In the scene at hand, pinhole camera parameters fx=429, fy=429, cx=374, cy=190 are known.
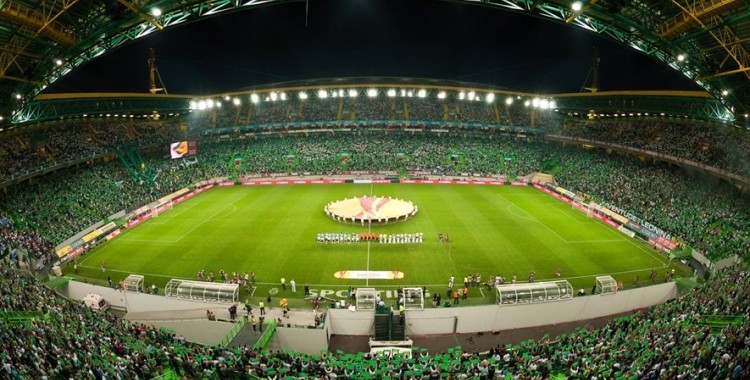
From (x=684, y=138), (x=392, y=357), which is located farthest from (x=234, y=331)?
(x=684, y=138)

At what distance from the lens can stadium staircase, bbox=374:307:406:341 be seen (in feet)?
85.5

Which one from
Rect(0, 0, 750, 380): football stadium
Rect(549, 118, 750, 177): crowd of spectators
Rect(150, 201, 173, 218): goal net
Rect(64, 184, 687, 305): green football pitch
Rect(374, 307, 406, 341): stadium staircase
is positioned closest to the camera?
Rect(0, 0, 750, 380): football stadium

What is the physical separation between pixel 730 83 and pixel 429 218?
88.1ft

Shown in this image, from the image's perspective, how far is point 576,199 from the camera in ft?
170

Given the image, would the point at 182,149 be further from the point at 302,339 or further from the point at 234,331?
the point at 302,339

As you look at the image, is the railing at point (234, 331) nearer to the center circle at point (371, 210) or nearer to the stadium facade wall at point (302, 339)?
the stadium facade wall at point (302, 339)

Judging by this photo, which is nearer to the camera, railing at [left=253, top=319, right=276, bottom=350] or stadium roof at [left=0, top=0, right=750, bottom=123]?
stadium roof at [left=0, top=0, right=750, bottom=123]

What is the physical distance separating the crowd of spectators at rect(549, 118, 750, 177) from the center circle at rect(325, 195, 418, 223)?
30912 mm

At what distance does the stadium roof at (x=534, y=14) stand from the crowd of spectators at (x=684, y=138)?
15844mm

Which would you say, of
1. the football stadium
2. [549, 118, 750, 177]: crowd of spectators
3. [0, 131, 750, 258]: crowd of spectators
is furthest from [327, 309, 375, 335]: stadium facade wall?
[549, 118, 750, 177]: crowd of spectators

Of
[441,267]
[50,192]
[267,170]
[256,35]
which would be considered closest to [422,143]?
[267,170]

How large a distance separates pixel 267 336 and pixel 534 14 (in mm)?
24753

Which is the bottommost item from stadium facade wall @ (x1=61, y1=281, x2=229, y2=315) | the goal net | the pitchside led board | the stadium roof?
stadium facade wall @ (x1=61, y1=281, x2=229, y2=315)

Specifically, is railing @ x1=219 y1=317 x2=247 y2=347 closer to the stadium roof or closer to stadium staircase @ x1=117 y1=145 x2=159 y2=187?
the stadium roof
